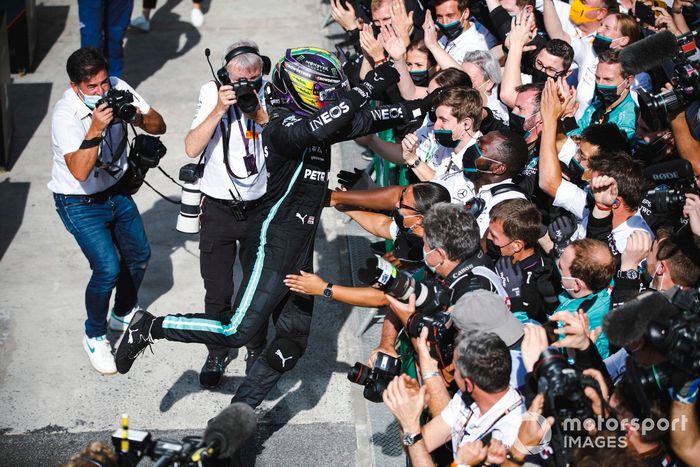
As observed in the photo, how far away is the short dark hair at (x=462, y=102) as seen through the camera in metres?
5.60

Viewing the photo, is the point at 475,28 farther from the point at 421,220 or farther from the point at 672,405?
the point at 672,405

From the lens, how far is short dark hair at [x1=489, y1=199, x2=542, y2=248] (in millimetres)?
4824

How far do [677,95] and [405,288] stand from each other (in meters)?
2.07

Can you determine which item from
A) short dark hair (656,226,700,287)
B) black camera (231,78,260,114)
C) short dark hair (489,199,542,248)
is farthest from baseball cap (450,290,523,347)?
black camera (231,78,260,114)

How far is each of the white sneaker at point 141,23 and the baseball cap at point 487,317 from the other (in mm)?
9331

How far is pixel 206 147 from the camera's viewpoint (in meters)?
5.66

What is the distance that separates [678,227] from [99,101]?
3.69 m

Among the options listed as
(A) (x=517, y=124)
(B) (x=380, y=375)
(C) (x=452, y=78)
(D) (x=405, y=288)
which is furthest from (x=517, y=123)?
(B) (x=380, y=375)

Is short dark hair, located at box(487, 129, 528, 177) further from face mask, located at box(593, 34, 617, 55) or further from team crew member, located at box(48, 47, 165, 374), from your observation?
team crew member, located at box(48, 47, 165, 374)

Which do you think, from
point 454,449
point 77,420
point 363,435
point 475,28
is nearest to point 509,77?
point 475,28

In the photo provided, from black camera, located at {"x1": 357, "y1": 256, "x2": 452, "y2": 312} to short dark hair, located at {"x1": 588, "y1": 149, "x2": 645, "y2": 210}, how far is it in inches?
49.8

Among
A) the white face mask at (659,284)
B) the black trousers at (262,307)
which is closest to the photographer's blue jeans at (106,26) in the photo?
the black trousers at (262,307)

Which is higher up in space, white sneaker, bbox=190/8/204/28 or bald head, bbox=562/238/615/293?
bald head, bbox=562/238/615/293

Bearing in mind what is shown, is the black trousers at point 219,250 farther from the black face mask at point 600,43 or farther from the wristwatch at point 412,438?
the black face mask at point 600,43
